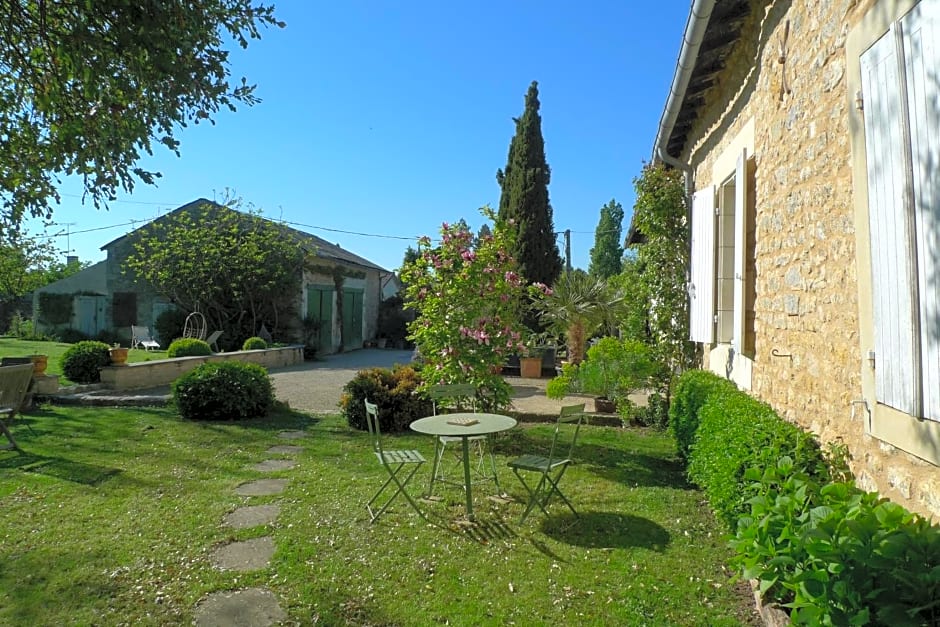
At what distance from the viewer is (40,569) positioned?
3312 millimetres

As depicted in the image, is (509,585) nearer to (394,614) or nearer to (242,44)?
(394,614)

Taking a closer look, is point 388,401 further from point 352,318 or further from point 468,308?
point 352,318

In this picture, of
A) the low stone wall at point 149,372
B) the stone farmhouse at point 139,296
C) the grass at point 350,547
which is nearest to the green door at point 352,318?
the stone farmhouse at point 139,296

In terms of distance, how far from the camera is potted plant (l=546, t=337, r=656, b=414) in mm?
7242

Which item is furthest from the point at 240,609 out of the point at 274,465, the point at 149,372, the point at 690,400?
the point at 149,372

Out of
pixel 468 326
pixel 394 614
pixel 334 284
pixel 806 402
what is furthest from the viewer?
pixel 334 284

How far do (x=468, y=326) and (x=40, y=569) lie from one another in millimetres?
4179

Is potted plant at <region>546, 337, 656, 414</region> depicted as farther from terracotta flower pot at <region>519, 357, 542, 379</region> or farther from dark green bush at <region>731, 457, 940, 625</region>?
dark green bush at <region>731, 457, 940, 625</region>

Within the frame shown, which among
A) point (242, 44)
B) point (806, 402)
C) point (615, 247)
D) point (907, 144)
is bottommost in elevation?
point (806, 402)

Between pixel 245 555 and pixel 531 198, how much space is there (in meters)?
15.7

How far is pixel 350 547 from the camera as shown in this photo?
3.69 metres

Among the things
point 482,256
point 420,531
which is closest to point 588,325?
point 482,256

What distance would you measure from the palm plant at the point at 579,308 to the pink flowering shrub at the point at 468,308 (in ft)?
20.5

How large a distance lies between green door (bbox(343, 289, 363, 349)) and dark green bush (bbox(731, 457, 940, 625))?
19.7 m
